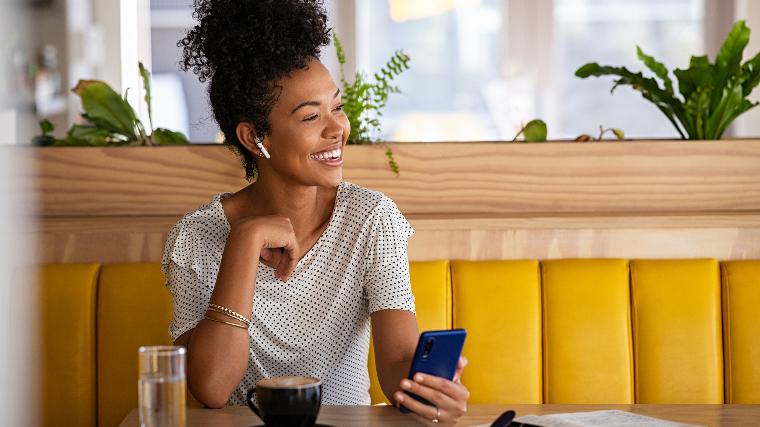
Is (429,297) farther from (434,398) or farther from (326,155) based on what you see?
(434,398)

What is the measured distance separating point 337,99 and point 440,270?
0.41 m

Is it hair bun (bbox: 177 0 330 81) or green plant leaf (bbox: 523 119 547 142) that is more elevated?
hair bun (bbox: 177 0 330 81)

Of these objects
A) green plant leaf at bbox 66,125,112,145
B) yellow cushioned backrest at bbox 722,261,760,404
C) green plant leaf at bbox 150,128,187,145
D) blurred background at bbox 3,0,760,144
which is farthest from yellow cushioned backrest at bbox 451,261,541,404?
blurred background at bbox 3,0,760,144

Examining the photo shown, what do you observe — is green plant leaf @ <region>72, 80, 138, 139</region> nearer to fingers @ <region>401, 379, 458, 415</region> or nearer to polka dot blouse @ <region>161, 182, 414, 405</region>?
polka dot blouse @ <region>161, 182, 414, 405</region>

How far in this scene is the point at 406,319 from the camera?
59.9 inches

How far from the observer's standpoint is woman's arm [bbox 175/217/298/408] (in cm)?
143

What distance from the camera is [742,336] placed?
1747 mm

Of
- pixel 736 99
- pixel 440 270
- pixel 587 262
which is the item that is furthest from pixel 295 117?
pixel 736 99

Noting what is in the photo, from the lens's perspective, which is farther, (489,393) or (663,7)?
(663,7)

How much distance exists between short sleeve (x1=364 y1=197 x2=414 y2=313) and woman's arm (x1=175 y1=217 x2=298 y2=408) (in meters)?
0.20

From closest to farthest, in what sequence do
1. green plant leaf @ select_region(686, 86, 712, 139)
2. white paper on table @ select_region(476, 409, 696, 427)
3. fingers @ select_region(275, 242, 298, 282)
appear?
white paper on table @ select_region(476, 409, 696, 427), fingers @ select_region(275, 242, 298, 282), green plant leaf @ select_region(686, 86, 712, 139)

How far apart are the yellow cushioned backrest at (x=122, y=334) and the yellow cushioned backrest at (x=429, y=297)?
1.32 ft

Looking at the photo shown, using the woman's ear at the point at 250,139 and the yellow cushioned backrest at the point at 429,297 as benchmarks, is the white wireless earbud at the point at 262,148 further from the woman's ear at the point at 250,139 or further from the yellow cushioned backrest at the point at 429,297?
the yellow cushioned backrest at the point at 429,297

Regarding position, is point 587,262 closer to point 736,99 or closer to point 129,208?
point 736,99
